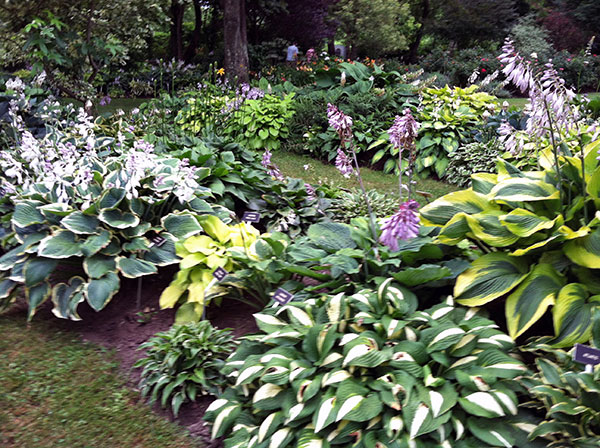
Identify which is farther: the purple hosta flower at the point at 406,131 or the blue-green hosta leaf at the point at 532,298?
the purple hosta flower at the point at 406,131

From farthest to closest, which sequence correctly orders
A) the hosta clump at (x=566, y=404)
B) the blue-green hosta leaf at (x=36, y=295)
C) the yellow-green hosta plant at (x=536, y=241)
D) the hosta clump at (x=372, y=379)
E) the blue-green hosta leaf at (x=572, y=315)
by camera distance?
the blue-green hosta leaf at (x=36, y=295), the yellow-green hosta plant at (x=536, y=241), the blue-green hosta leaf at (x=572, y=315), the hosta clump at (x=372, y=379), the hosta clump at (x=566, y=404)

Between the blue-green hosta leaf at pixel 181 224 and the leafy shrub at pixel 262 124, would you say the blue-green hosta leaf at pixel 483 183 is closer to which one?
the blue-green hosta leaf at pixel 181 224

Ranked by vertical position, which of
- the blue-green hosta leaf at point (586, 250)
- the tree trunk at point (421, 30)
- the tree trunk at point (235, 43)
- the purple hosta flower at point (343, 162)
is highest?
the tree trunk at point (421, 30)

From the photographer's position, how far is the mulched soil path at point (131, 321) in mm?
3619

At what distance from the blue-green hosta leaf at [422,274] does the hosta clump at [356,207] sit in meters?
2.04

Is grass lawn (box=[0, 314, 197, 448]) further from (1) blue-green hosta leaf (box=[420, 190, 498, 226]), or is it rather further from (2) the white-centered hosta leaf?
(1) blue-green hosta leaf (box=[420, 190, 498, 226])

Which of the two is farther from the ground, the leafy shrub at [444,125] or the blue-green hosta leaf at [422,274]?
the leafy shrub at [444,125]

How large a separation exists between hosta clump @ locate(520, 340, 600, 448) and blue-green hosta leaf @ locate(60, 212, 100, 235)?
3030mm

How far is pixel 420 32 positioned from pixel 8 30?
19.8 metres

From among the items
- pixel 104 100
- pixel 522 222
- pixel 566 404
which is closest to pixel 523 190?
pixel 522 222

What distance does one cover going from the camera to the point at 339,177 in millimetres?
7340

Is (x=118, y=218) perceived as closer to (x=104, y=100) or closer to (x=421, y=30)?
(x=104, y=100)

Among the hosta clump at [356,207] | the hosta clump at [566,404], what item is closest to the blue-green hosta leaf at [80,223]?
the hosta clump at [356,207]

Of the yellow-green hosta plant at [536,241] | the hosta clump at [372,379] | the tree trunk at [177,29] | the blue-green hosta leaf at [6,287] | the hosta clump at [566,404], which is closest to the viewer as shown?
the hosta clump at [566,404]
